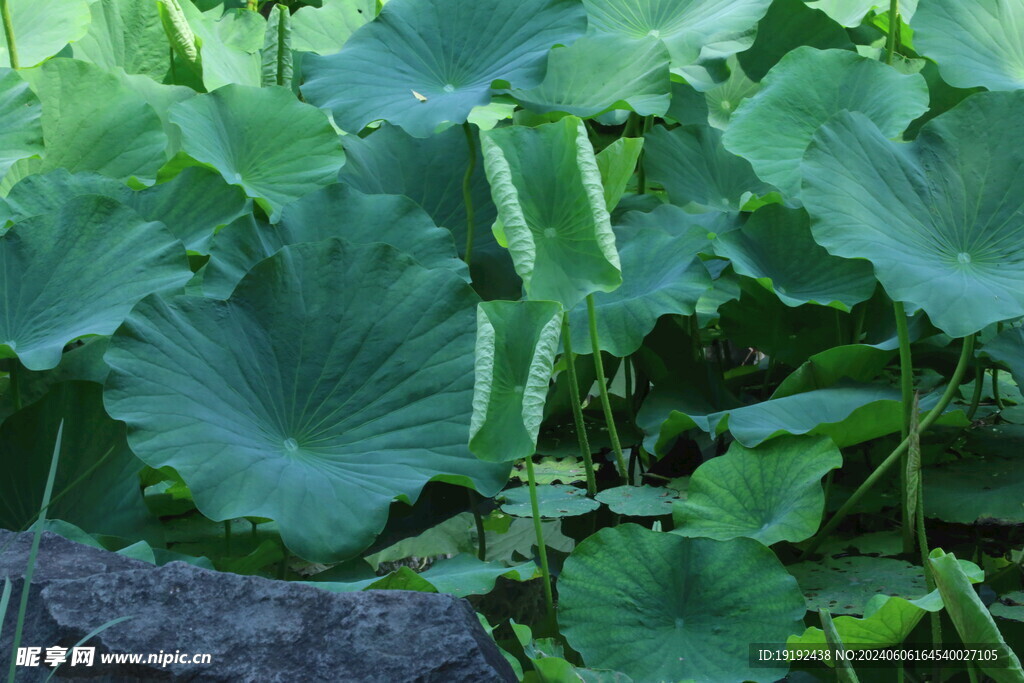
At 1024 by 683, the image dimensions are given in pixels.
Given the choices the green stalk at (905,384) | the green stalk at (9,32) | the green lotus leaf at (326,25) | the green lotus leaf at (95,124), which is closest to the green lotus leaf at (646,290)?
the green stalk at (905,384)

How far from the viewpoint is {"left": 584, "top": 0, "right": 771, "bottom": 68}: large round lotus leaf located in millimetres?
1935

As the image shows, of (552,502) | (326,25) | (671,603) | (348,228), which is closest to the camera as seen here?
(671,603)

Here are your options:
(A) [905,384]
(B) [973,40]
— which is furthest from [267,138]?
(B) [973,40]

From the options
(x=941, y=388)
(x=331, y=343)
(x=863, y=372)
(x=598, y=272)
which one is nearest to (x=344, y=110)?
(x=331, y=343)

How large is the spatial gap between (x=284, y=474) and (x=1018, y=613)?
98 centimetres

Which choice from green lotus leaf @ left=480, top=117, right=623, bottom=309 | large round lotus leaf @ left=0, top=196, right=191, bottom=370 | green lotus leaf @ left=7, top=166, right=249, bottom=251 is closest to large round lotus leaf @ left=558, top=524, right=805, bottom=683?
green lotus leaf @ left=480, top=117, right=623, bottom=309

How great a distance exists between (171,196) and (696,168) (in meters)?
1.10

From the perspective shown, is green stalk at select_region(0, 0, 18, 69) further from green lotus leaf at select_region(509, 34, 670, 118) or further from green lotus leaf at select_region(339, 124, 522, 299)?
green lotus leaf at select_region(509, 34, 670, 118)

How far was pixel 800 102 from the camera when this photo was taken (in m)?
1.79

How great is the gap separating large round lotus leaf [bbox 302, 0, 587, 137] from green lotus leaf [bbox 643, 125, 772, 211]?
0.45 metres

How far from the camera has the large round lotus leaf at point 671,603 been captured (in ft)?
3.79

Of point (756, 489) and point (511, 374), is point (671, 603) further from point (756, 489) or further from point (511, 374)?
point (511, 374)

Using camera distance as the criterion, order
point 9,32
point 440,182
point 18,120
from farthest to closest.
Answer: point 9,32 → point 440,182 → point 18,120

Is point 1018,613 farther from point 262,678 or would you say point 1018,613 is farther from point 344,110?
point 344,110
